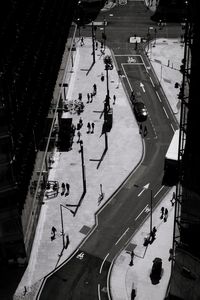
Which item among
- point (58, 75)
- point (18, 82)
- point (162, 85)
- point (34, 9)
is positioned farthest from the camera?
point (162, 85)

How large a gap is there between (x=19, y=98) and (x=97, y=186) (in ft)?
78.2

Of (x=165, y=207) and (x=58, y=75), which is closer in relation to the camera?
(x=165, y=207)

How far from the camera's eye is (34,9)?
6856cm

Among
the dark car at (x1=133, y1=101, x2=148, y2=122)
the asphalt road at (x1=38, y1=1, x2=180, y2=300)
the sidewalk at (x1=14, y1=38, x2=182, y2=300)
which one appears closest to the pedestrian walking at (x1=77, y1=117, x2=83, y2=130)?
the sidewalk at (x1=14, y1=38, x2=182, y2=300)

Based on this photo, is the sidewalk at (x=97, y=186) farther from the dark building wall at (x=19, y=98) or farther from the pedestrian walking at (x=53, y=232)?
the dark building wall at (x=19, y=98)

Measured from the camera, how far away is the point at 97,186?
78688 mm

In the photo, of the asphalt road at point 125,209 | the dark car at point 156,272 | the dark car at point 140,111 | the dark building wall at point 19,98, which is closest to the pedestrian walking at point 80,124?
the dark car at point 140,111

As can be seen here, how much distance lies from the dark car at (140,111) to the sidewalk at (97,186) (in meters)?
1.49

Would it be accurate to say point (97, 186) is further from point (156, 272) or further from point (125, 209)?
point (156, 272)

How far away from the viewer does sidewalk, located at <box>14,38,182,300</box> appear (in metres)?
63.5

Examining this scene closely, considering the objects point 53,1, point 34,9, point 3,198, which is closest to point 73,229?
point 3,198

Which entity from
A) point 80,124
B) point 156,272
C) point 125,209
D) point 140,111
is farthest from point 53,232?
point 140,111

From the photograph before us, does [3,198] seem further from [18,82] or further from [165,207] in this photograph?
[165,207]

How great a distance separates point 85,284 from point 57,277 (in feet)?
12.9
